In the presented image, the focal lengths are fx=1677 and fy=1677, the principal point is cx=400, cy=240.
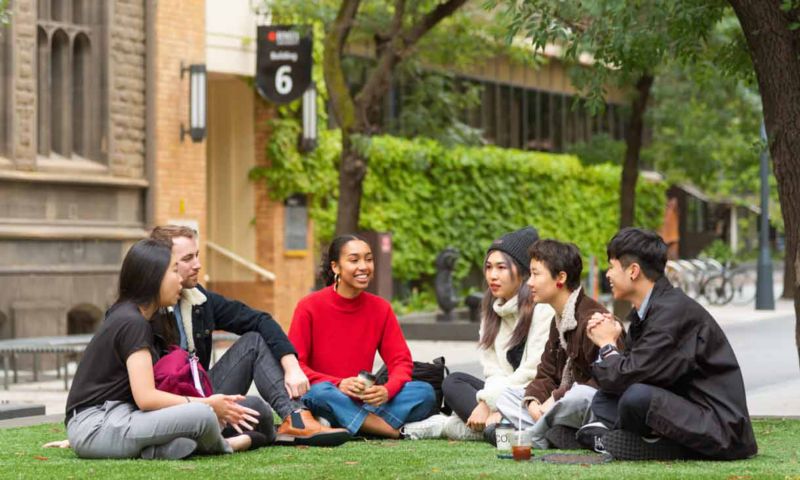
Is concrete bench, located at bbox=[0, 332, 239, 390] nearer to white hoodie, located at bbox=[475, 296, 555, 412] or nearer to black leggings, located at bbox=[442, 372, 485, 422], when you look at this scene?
black leggings, located at bbox=[442, 372, 485, 422]

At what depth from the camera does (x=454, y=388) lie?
35.7ft

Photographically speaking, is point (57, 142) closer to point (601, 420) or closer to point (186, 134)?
point (186, 134)

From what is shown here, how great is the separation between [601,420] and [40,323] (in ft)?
45.1

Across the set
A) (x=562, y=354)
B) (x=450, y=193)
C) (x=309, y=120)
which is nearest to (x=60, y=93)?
(x=309, y=120)

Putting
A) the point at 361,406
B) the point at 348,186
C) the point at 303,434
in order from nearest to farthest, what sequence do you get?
the point at 303,434, the point at 361,406, the point at 348,186

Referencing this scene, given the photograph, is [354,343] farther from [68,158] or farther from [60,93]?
[60,93]

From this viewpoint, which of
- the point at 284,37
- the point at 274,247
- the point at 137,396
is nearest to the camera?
the point at 137,396

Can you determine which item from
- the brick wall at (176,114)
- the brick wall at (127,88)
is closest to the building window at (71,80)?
the brick wall at (127,88)

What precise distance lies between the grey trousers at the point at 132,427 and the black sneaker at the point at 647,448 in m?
2.23

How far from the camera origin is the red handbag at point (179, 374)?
9227 mm

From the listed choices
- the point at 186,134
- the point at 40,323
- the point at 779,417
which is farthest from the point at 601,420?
the point at 186,134

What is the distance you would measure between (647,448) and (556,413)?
83 centimetres

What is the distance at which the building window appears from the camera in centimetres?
2255

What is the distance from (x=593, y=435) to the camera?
9477mm
